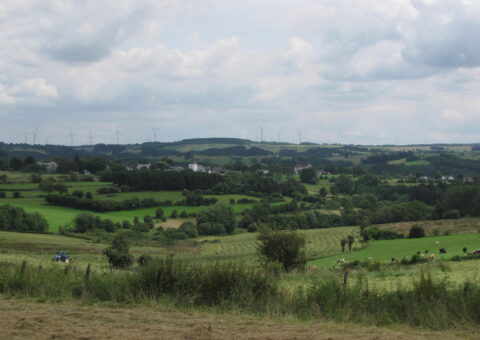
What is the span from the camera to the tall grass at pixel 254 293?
40.1ft

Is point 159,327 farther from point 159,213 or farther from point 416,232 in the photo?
point 159,213

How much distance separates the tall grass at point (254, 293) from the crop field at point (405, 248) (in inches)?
1231

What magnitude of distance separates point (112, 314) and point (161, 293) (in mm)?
2167

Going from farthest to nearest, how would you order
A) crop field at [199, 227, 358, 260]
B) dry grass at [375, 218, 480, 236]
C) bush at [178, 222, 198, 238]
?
bush at [178, 222, 198, 238]
dry grass at [375, 218, 480, 236]
crop field at [199, 227, 358, 260]

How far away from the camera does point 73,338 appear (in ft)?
33.4

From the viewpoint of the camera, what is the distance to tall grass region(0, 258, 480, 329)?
12.2 m

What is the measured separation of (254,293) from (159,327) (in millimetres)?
3488

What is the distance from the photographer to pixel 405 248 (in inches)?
2007

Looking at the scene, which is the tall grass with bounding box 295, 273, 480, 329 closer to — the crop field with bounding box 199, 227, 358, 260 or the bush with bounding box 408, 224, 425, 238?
the crop field with bounding box 199, 227, 358, 260

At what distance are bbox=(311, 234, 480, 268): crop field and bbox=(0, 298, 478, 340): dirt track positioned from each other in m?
33.3

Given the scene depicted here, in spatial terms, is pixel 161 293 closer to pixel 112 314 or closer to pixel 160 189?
pixel 112 314

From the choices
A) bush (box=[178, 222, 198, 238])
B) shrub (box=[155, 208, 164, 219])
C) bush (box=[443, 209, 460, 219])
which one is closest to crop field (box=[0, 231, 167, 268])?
bush (box=[178, 222, 198, 238])

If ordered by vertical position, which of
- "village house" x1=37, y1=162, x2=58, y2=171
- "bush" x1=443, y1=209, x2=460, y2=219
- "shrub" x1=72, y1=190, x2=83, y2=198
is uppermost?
"village house" x1=37, y1=162, x2=58, y2=171

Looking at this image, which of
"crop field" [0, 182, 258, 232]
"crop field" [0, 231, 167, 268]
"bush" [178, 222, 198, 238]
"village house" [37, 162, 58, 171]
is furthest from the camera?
"village house" [37, 162, 58, 171]
